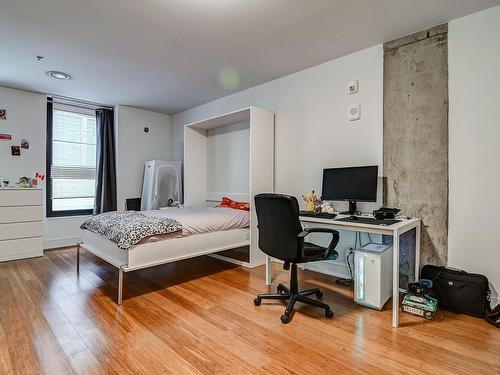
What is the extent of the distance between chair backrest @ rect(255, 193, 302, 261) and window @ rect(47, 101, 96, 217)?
4008 mm

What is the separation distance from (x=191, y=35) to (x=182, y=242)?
2.09 metres

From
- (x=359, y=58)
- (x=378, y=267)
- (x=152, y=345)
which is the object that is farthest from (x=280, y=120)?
(x=152, y=345)

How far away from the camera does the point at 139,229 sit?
2.54 meters

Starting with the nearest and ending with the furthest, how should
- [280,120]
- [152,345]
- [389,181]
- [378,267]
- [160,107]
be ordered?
1. [152,345]
2. [378,267]
3. [389,181]
4. [280,120]
5. [160,107]

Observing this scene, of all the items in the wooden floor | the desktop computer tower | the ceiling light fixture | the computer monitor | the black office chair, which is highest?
the ceiling light fixture

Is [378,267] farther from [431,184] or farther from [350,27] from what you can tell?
[350,27]

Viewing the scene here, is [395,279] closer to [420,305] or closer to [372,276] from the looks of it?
[372,276]

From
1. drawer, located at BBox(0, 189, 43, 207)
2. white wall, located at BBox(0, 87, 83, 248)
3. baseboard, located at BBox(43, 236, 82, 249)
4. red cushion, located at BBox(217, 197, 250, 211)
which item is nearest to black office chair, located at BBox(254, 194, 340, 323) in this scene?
red cushion, located at BBox(217, 197, 250, 211)

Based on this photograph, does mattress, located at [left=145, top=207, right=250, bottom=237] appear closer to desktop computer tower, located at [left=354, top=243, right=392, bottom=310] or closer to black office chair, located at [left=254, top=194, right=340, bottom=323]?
black office chair, located at [left=254, top=194, right=340, bottom=323]

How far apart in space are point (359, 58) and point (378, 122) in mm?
782

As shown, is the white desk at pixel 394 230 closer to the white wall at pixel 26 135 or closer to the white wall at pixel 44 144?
the white wall at pixel 44 144

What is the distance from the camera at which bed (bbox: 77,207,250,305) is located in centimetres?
254

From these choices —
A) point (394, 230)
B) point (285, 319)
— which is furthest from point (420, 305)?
point (285, 319)


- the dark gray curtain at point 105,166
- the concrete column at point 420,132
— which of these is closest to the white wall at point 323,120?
the concrete column at point 420,132
